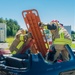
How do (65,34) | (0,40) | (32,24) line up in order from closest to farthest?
(65,34)
(32,24)
(0,40)

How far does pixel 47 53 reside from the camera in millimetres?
7805

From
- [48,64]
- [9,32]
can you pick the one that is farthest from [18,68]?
[9,32]

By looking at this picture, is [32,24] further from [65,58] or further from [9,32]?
[9,32]

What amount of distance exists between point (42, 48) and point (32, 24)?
0.77 m

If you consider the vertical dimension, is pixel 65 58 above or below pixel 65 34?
below

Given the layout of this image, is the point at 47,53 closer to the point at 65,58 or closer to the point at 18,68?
the point at 65,58

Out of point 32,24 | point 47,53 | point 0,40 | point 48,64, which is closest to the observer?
point 48,64

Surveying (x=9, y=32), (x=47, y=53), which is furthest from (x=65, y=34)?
(x=9, y=32)

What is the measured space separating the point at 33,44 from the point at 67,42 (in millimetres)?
1652

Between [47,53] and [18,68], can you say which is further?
[47,53]

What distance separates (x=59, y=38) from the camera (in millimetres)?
7199

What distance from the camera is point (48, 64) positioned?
22.4ft

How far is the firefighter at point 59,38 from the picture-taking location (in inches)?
283

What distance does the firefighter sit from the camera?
7.18m
